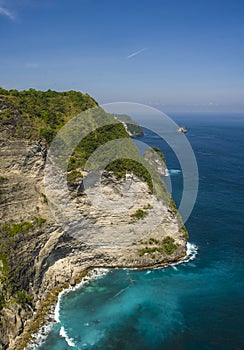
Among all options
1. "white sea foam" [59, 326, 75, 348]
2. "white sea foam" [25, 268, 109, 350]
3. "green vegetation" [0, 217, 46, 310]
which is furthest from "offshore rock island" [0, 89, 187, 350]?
"white sea foam" [59, 326, 75, 348]

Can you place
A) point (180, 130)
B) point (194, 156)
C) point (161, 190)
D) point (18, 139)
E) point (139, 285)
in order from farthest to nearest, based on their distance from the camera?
point (180, 130)
point (194, 156)
point (161, 190)
point (139, 285)
point (18, 139)

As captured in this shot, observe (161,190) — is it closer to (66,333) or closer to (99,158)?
(99,158)

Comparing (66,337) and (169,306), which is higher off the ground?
(66,337)

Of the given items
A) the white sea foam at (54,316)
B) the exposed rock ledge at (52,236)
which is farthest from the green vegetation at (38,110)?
the white sea foam at (54,316)

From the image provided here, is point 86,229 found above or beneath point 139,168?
beneath

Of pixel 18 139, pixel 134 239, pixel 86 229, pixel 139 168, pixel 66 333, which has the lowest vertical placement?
pixel 66 333

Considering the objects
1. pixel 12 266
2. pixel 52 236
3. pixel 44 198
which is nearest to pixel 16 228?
pixel 12 266

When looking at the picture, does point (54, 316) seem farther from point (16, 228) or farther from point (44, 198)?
point (44, 198)

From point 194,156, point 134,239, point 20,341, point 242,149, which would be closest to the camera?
point 20,341

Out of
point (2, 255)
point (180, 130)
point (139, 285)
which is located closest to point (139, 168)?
point (139, 285)
